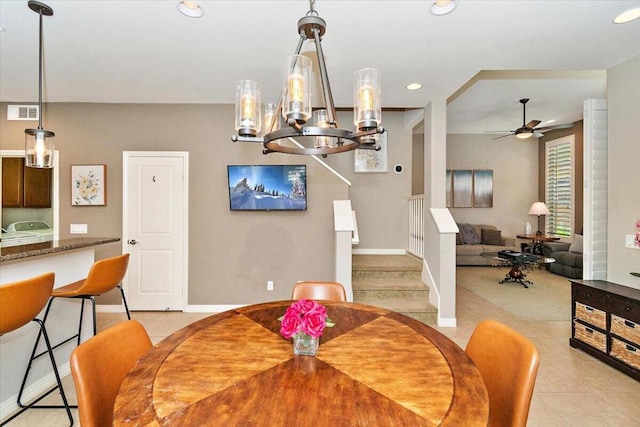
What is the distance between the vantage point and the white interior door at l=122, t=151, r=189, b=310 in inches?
163

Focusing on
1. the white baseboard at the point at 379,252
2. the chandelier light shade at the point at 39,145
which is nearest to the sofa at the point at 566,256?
the white baseboard at the point at 379,252

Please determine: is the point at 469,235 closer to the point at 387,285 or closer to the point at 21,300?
the point at 387,285

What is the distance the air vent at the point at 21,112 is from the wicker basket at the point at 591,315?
21.3 ft

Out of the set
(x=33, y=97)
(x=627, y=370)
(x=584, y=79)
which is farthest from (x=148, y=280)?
(x=584, y=79)

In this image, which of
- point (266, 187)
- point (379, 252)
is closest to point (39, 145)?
point (266, 187)

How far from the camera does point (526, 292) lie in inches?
200

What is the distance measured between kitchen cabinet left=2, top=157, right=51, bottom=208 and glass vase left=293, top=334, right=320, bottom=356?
6.06 meters

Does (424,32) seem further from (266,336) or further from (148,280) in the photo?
(148,280)

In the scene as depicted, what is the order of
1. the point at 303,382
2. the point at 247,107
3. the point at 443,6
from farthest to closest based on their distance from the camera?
the point at 443,6 → the point at 247,107 → the point at 303,382

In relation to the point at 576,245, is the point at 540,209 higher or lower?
higher

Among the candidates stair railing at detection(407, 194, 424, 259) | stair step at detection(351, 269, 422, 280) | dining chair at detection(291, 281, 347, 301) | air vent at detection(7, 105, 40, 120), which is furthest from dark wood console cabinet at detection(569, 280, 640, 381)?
air vent at detection(7, 105, 40, 120)

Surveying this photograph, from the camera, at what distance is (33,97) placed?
3.93 metres

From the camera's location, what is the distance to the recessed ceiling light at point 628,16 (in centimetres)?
220

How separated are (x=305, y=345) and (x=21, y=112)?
5056 mm
